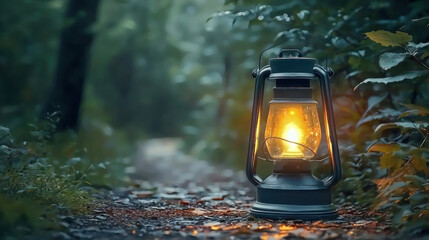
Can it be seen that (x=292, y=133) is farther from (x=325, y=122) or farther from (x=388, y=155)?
(x=388, y=155)

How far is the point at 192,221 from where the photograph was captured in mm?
4215

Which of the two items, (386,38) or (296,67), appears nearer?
(386,38)

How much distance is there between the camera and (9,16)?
951 centimetres

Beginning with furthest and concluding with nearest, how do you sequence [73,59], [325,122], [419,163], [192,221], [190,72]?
1. [190,72]
2. [73,59]
3. [325,122]
4. [192,221]
5. [419,163]

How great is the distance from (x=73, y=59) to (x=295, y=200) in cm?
509

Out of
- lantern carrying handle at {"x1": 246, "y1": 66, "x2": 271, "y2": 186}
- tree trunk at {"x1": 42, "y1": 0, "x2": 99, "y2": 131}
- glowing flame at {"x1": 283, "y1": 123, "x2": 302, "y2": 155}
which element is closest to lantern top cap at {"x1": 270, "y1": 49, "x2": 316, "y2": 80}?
lantern carrying handle at {"x1": 246, "y1": 66, "x2": 271, "y2": 186}

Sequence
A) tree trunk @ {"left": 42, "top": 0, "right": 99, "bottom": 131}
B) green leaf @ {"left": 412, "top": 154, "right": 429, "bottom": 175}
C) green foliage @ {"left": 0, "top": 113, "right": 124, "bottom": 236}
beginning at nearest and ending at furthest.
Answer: green foliage @ {"left": 0, "top": 113, "right": 124, "bottom": 236}
green leaf @ {"left": 412, "top": 154, "right": 429, "bottom": 175}
tree trunk @ {"left": 42, "top": 0, "right": 99, "bottom": 131}

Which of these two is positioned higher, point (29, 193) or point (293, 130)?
point (293, 130)

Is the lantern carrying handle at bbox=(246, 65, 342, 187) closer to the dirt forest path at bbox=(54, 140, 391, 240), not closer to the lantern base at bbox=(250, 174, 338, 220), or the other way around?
the lantern base at bbox=(250, 174, 338, 220)

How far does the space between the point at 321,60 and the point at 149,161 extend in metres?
7.98

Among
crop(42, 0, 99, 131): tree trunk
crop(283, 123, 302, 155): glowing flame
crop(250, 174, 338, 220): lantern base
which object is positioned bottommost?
crop(250, 174, 338, 220): lantern base

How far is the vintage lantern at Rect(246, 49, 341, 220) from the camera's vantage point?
424 centimetres

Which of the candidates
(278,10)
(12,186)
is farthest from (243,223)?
(278,10)

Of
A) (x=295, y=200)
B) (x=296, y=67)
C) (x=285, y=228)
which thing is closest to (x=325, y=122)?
(x=296, y=67)
